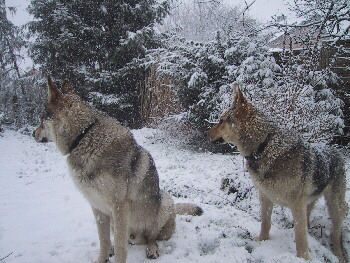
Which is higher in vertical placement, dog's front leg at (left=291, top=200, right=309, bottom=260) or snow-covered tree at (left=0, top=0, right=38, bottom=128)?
snow-covered tree at (left=0, top=0, right=38, bottom=128)

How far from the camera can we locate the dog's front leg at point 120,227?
110 inches

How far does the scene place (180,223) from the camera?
4.19 meters

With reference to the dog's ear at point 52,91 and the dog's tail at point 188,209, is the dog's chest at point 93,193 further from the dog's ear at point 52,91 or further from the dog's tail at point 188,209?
the dog's tail at point 188,209

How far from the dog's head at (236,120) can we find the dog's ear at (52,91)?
2057mm

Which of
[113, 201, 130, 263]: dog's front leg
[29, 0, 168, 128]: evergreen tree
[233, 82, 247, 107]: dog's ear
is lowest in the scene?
[113, 201, 130, 263]: dog's front leg

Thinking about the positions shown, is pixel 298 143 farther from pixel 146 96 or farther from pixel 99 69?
pixel 99 69

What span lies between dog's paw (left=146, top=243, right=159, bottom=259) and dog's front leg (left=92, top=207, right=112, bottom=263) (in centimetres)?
50

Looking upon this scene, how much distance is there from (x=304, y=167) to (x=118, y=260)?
2.47 m

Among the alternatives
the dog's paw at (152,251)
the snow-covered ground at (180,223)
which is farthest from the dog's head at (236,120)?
the dog's paw at (152,251)

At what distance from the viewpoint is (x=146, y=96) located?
39.7 ft

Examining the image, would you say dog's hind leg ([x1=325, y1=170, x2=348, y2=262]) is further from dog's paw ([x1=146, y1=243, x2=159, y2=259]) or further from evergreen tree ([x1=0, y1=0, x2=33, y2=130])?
evergreen tree ([x1=0, y1=0, x2=33, y2=130])

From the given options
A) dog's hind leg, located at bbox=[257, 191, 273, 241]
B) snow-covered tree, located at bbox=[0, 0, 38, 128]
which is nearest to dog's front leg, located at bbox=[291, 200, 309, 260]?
dog's hind leg, located at bbox=[257, 191, 273, 241]

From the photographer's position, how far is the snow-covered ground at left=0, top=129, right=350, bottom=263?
338cm

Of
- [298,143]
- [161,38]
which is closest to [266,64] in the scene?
[298,143]
